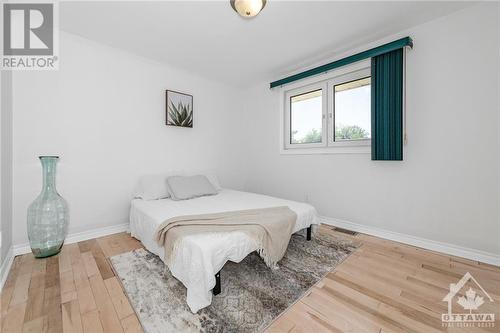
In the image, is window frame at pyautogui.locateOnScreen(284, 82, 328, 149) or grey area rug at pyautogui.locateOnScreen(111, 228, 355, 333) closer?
grey area rug at pyautogui.locateOnScreen(111, 228, 355, 333)

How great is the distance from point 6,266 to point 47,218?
0.44 meters

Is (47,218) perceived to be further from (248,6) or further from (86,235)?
(248,6)

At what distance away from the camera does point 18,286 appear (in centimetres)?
157

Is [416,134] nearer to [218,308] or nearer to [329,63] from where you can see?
[329,63]

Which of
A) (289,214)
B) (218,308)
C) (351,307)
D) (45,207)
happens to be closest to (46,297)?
(45,207)

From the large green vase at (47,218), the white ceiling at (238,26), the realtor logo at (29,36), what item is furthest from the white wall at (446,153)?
the realtor logo at (29,36)

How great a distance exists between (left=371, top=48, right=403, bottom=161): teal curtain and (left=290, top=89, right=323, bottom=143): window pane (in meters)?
0.81

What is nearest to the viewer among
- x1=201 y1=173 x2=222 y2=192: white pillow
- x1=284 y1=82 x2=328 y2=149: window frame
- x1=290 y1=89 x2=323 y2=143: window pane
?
x1=284 y1=82 x2=328 y2=149: window frame

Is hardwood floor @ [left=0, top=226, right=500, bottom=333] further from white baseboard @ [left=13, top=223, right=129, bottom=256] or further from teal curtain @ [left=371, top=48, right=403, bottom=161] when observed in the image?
teal curtain @ [left=371, top=48, right=403, bottom=161]

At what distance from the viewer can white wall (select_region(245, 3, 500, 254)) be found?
75.4 inches

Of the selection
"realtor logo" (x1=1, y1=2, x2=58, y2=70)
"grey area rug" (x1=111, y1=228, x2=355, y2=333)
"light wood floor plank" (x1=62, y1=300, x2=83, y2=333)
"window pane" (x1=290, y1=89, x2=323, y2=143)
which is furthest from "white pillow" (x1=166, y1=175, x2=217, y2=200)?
"realtor logo" (x1=1, y1=2, x2=58, y2=70)

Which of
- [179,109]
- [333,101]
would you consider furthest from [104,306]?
[333,101]

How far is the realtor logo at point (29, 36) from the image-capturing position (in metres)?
1.98

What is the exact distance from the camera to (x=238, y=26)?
7.38ft
